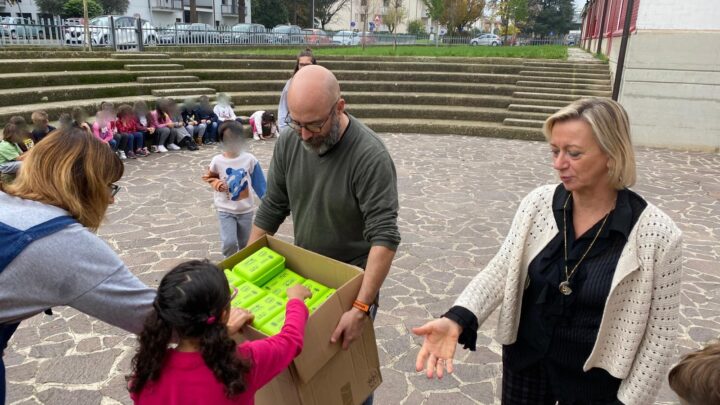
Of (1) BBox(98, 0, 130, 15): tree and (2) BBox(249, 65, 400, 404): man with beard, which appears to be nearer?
(2) BBox(249, 65, 400, 404): man with beard

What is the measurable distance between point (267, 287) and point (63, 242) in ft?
2.65

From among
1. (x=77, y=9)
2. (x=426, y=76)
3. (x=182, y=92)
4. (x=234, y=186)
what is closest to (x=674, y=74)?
(x=426, y=76)

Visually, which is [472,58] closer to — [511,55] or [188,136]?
[511,55]

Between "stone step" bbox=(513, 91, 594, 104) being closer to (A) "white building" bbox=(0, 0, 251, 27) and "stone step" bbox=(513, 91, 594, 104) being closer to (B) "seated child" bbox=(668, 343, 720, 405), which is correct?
(B) "seated child" bbox=(668, 343, 720, 405)

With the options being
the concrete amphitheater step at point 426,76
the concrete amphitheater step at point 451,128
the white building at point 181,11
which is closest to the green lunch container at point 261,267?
the concrete amphitheater step at point 451,128

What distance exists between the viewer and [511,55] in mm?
17734

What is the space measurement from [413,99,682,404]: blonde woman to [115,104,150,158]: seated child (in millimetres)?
9007

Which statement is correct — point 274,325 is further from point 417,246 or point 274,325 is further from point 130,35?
point 130,35

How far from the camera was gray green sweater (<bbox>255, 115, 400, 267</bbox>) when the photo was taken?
88.0 inches

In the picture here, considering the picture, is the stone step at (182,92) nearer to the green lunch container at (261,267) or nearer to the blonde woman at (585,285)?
the green lunch container at (261,267)

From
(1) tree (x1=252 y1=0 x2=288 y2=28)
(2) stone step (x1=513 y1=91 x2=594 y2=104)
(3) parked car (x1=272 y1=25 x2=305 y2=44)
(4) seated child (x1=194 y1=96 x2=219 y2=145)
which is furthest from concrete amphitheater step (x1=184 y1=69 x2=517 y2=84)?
(1) tree (x1=252 y1=0 x2=288 y2=28)

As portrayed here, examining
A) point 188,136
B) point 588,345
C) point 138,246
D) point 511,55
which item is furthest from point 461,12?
point 588,345

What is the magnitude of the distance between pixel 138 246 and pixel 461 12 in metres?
42.5

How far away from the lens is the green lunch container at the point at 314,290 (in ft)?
6.71
